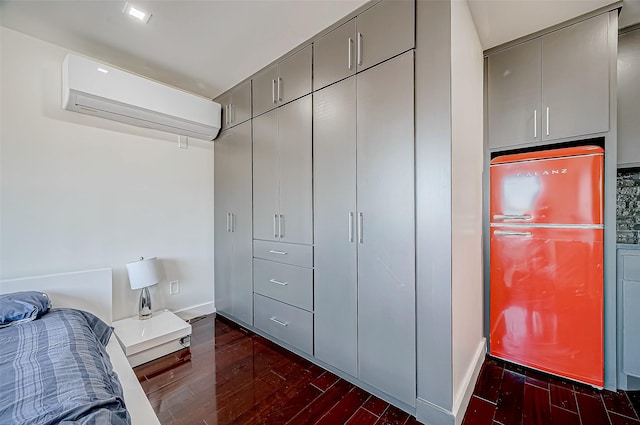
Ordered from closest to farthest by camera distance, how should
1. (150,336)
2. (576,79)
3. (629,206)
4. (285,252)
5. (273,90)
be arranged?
(576,79)
(629,206)
(150,336)
(285,252)
(273,90)

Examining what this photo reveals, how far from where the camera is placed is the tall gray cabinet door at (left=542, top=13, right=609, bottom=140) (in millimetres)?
1721

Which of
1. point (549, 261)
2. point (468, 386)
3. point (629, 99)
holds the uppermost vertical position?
point (629, 99)

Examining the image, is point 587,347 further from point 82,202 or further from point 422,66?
point 82,202

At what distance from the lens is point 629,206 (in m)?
1.94

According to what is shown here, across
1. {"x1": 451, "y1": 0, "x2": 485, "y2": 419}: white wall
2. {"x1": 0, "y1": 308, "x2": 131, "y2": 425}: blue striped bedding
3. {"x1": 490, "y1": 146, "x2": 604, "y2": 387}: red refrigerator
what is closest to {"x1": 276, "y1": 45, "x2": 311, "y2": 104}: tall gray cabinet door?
{"x1": 451, "y1": 0, "x2": 485, "y2": 419}: white wall

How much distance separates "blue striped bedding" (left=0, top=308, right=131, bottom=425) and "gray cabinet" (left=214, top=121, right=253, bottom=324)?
1.32m

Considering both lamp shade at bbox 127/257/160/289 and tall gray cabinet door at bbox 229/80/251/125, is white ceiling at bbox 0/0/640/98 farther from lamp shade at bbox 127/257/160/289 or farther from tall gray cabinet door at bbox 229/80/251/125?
lamp shade at bbox 127/257/160/289

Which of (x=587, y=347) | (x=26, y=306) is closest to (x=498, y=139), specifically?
(x=587, y=347)

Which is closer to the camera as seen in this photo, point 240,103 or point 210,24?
point 210,24

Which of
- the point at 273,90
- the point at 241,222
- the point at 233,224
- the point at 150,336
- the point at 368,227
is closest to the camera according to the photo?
the point at 368,227

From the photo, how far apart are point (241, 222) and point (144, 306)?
1.20 metres

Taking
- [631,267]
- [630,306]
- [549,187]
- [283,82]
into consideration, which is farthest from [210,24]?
[630,306]

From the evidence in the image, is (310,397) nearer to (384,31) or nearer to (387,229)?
(387,229)

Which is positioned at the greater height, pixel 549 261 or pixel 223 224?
pixel 223 224
